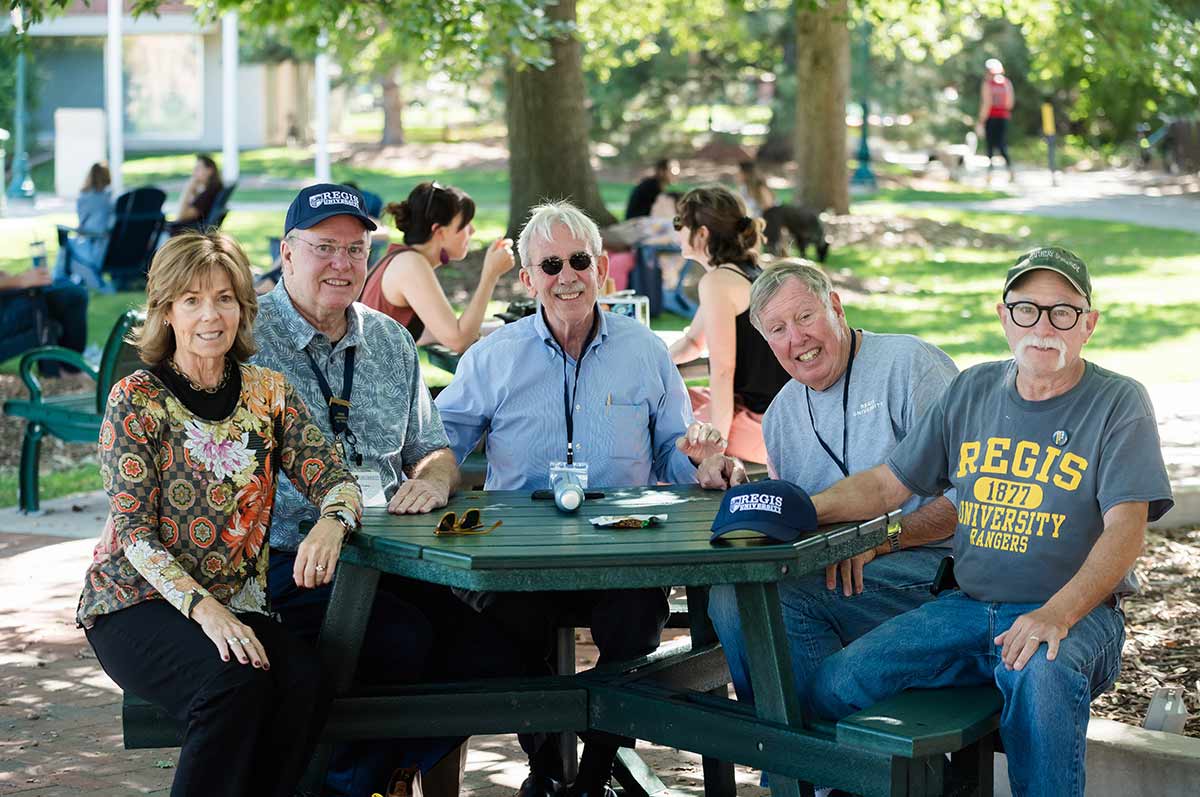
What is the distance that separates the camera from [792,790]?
3730mm

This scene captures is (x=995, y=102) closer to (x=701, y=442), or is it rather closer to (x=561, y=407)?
(x=561, y=407)

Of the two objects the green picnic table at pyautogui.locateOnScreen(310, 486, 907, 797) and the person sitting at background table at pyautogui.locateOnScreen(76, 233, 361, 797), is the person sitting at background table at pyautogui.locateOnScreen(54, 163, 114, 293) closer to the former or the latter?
the person sitting at background table at pyautogui.locateOnScreen(76, 233, 361, 797)

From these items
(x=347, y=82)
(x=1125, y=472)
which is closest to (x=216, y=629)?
(x=1125, y=472)

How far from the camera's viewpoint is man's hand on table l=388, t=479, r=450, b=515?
3.98 metres

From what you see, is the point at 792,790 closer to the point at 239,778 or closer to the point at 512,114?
the point at 239,778

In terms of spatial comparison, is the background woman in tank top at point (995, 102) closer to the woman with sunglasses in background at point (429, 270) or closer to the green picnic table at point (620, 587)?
the woman with sunglasses in background at point (429, 270)

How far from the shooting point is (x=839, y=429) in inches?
170

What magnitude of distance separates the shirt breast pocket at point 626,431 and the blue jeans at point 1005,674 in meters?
0.95

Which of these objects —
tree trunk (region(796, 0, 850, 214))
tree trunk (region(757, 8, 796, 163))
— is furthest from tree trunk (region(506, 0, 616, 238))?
tree trunk (region(757, 8, 796, 163))

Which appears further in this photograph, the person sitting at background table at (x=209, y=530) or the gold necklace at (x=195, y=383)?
the gold necklace at (x=195, y=383)

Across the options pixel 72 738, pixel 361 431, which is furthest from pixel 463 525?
pixel 72 738

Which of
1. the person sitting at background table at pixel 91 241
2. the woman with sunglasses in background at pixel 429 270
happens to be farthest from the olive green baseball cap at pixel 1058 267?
the person sitting at background table at pixel 91 241

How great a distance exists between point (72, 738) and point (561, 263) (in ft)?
6.96

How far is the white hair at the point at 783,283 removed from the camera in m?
4.29
